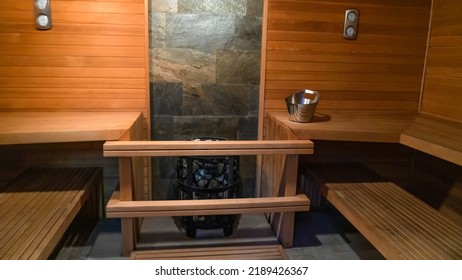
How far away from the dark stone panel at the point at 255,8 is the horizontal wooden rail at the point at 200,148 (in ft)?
3.55

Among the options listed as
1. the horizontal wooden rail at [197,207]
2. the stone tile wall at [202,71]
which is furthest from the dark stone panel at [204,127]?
the horizontal wooden rail at [197,207]

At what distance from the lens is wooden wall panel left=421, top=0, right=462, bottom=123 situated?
2498 millimetres

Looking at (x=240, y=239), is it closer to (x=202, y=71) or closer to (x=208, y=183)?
(x=208, y=183)

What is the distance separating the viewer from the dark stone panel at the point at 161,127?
273 cm

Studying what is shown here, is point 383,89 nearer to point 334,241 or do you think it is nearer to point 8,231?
point 334,241

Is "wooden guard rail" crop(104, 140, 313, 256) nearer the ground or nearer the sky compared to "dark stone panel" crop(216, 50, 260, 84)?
nearer the ground

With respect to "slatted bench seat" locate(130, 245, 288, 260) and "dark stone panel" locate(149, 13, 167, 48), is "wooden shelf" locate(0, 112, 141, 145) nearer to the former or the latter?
"dark stone panel" locate(149, 13, 167, 48)

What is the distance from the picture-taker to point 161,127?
274 centimetres

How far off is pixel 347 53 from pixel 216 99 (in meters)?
1.04

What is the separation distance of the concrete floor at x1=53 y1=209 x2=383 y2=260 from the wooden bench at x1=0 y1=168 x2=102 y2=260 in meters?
0.32

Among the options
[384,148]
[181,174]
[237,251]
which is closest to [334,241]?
[237,251]

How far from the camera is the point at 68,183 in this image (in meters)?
2.31

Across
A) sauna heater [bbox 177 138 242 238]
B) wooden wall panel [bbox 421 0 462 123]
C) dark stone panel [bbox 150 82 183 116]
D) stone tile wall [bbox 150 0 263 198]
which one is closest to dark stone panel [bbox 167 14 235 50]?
stone tile wall [bbox 150 0 263 198]
